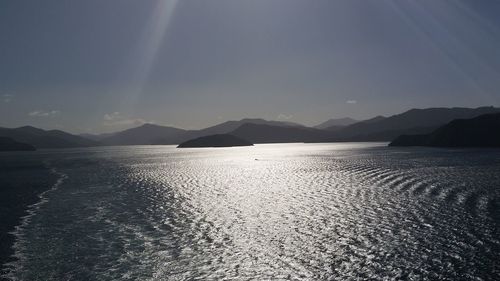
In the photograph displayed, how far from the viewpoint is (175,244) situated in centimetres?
3156

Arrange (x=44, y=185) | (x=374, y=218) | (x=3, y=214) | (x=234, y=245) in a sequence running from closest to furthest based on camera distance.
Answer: (x=234, y=245) < (x=374, y=218) < (x=3, y=214) < (x=44, y=185)

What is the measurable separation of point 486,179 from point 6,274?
76.6 meters

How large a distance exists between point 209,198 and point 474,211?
35.7m

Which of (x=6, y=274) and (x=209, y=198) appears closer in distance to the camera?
(x=6, y=274)

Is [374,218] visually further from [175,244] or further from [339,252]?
[175,244]

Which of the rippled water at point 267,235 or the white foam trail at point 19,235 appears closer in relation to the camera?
the rippled water at point 267,235

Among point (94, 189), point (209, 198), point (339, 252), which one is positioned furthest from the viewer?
point (94, 189)

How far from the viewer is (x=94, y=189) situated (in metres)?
68.3

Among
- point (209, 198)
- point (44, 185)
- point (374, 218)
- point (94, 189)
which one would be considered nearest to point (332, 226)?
point (374, 218)

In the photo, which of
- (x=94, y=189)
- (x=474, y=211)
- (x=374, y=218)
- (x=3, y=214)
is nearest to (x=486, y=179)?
(x=474, y=211)

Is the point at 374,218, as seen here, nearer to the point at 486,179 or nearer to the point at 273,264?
the point at 273,264

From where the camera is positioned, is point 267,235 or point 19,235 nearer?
point 267,235

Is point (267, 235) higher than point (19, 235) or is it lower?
lower

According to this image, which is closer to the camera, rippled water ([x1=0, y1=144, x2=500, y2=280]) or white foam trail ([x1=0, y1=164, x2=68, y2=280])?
rippled water ([x1=0, y1=144, x2=500, y2=280])
